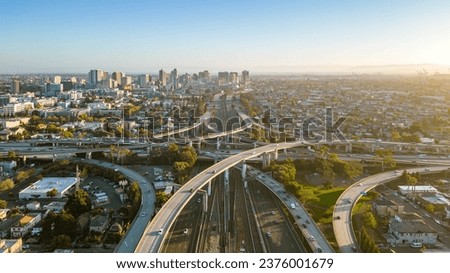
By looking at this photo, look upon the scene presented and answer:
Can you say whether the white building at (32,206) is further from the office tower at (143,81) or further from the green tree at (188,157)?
the office tower at (143,81)

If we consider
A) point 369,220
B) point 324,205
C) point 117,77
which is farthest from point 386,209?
point 117,77

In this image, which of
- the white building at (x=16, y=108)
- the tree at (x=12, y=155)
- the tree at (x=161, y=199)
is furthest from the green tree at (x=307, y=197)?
the white building at (x=16, y=108)

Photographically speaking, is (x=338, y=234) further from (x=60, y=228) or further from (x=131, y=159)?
(x=131, y=159)

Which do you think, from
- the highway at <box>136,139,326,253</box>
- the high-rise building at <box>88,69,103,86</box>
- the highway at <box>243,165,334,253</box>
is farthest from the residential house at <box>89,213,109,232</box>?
the high-rise building at <box>88,69,103,86</box>

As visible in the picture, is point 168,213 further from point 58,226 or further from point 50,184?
point 50,184

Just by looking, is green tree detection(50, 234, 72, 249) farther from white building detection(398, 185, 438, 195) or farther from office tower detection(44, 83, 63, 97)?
office tower detection(44, 83, 63, 97)
